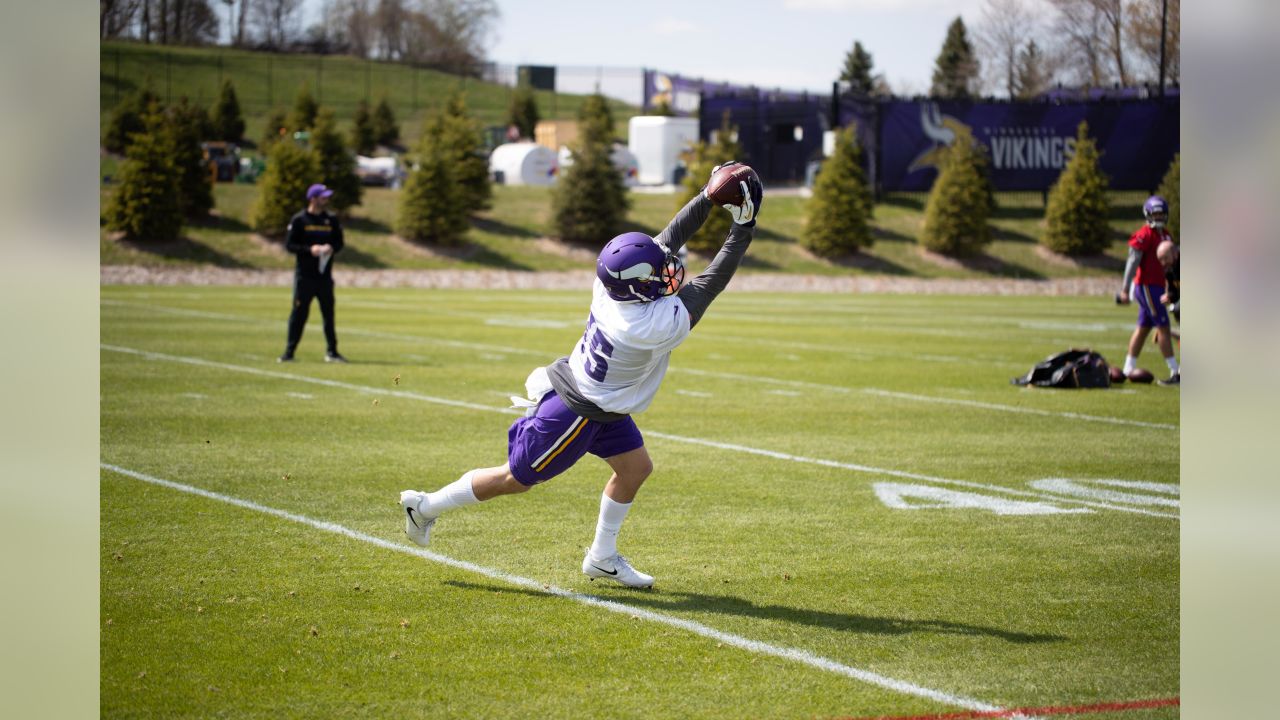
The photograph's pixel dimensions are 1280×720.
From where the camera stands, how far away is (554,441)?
5.73 metres

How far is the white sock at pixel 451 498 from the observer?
5.98 meters

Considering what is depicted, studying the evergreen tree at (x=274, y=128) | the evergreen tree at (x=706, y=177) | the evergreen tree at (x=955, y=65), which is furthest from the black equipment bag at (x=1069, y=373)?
the evergreen tree at (x=955, y=65)

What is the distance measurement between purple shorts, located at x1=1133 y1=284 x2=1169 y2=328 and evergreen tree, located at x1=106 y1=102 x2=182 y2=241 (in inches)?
1222

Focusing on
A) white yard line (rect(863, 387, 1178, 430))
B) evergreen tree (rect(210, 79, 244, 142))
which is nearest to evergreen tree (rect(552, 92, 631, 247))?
evergreen tree (rect(210, 79, 244, 142))

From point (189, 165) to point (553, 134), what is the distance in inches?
1081

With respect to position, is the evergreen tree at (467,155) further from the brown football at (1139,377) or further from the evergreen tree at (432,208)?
the brown football at (1139,377)

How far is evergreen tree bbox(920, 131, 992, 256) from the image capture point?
41.2 metres

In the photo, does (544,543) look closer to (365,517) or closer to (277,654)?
(365,517)

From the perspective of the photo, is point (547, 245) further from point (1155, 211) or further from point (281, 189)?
point (1155, 211)

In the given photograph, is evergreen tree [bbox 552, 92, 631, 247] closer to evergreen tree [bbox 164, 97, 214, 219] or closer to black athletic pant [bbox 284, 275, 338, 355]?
evergreen tree [bbox 164, 97, 214, 219]

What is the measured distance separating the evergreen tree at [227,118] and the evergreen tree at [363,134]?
19.8 ft

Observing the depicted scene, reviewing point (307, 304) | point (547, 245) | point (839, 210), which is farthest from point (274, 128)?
point (307, 304)
